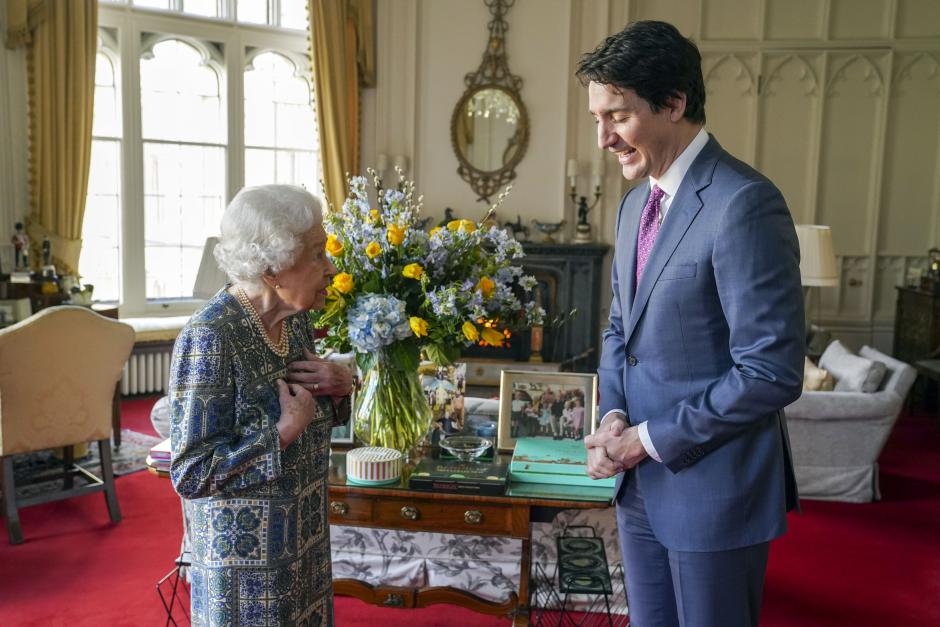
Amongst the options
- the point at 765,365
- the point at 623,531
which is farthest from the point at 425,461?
the point at 765,365

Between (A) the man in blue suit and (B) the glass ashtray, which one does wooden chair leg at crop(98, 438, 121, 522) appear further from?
(A) the man in blue suit

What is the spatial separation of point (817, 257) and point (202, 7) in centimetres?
554

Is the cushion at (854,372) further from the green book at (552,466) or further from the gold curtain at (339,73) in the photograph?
the gold curtain at (339,73)

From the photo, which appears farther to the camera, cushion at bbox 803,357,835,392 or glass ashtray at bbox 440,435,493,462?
cushion at bbox 803,357,835,392

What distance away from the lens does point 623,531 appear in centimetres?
163

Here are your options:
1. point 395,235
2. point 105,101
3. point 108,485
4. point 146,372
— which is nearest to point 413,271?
point 395,235

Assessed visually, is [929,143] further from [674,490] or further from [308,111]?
[674,490]

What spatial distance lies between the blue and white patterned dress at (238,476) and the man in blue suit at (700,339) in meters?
0.66

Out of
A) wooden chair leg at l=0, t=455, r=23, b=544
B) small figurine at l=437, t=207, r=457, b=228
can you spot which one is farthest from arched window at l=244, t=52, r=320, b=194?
A: wooden chair leg at l=0, t=455, r=23, b=544

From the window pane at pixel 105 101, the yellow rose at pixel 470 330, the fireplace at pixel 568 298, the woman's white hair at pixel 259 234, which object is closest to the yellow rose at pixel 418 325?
the yellow rose at pixel 470 330

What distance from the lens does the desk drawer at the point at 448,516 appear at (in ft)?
7.41

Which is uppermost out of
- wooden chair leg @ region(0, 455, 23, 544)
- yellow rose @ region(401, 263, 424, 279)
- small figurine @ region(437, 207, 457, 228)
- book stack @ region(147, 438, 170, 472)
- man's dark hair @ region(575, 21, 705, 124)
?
man's dark hair @ region(575, 21, 705, 124)

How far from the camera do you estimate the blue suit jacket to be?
1.32m

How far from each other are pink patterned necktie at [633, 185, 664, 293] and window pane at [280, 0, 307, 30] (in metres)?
6.46
